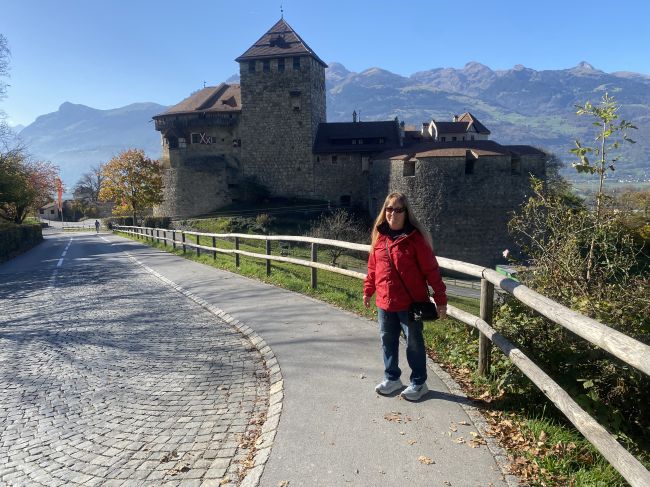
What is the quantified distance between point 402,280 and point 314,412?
1.40m

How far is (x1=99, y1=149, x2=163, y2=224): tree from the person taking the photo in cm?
4681

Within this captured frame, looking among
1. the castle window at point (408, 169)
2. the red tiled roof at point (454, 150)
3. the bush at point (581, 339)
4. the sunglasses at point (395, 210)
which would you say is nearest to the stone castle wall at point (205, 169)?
the red tiled roof at point (454, 150)

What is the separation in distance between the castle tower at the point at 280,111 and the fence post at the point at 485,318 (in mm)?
41978

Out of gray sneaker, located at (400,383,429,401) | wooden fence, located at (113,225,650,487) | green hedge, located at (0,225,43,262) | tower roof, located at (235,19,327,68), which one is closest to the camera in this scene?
wooden fence, located at (113,225,650,487)

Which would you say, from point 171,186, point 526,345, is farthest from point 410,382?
point 171,186

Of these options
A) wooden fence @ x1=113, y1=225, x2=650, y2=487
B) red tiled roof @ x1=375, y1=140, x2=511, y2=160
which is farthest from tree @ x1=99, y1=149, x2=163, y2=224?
wooden fence @ x1=113, y1=225, x2=650, y2=487

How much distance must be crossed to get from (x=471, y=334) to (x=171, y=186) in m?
48.0

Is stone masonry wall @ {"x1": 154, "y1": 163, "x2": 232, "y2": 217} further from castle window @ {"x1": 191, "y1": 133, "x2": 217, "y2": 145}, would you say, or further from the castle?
castle window @ {"x1": 191, "y1": 133, "x2": 217, "y2": 145}

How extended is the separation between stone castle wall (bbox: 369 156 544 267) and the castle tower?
14.6 metres

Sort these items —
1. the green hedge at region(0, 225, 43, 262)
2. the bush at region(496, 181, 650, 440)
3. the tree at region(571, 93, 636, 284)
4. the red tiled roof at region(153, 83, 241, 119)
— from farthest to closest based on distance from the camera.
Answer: the red tiled roof at region(153, 83, 241, 119)
the green hedge at region(0, 225, 43, 262)
the tree at region(571, 93, 636, 284)
the bush at region(496, 181, 650, 440)

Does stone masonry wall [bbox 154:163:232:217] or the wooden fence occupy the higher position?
stone masonry wall [bbox 154:163:232:217]

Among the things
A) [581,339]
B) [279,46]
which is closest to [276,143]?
[279,46]

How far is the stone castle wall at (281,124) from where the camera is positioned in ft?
149

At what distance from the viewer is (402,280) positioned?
4359mm
